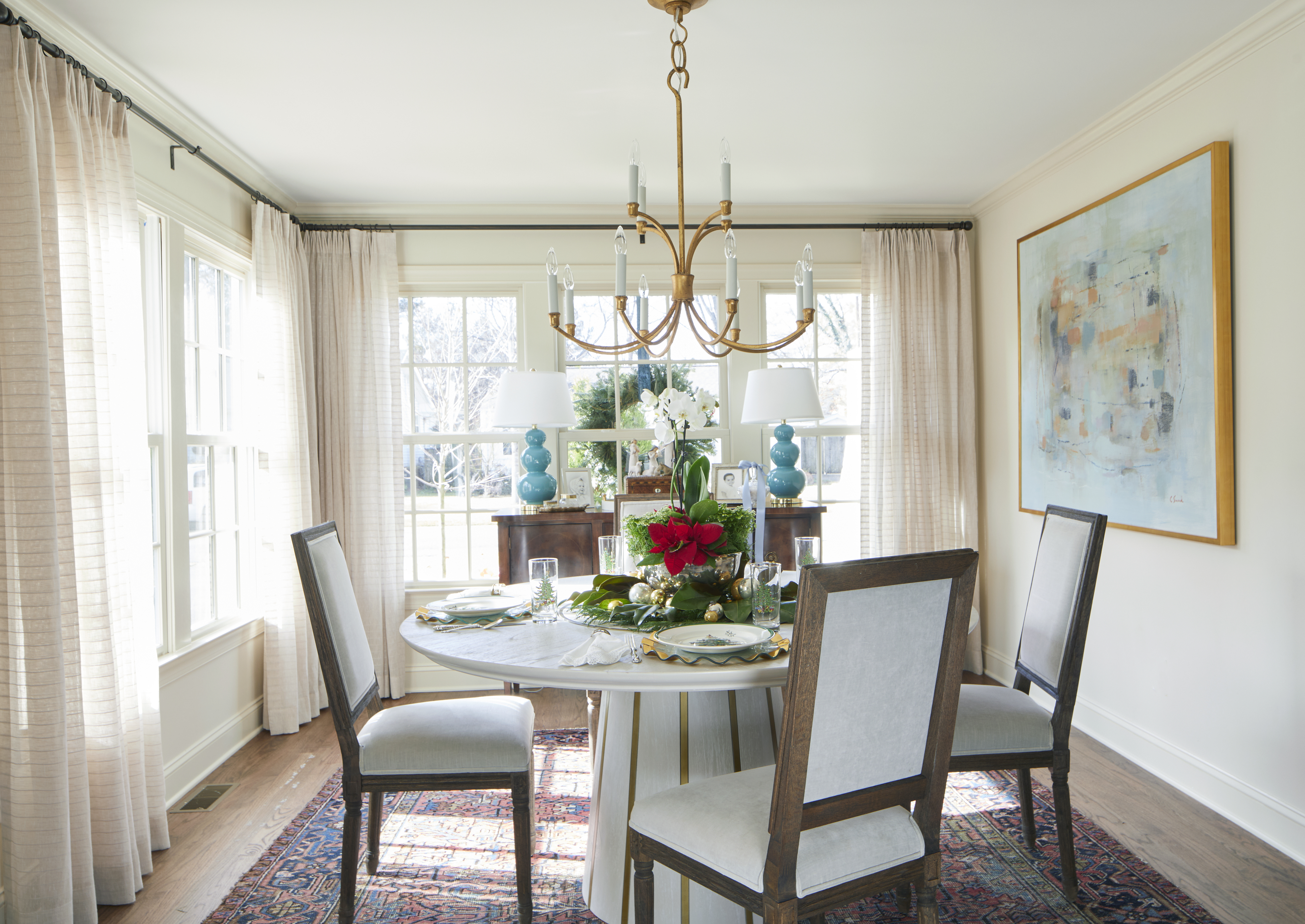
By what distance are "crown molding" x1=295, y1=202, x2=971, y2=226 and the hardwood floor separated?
2.62 m

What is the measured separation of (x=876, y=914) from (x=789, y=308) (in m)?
3.15

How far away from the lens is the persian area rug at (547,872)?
213cm

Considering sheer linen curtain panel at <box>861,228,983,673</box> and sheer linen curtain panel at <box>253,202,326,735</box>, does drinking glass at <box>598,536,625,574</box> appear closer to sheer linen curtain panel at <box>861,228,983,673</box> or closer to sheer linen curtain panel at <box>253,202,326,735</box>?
sheer linen curtain panel at <box>253,202,326,735</box>

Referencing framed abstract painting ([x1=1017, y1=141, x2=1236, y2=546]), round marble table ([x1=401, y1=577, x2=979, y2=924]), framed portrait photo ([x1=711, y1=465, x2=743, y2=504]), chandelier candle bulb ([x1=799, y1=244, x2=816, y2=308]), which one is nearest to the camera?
round marble table ([x1=401, y1=577, x2=979, y2=924])

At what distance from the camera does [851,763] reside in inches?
58.6

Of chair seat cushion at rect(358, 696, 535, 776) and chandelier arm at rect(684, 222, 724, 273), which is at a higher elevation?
chandelier arm at rect(684, 222, 724, 273)

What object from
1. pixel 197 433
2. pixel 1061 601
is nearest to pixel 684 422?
pixel 1061 601

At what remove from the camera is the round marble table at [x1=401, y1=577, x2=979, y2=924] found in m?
1.93

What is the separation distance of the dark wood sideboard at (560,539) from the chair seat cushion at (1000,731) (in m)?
1.74

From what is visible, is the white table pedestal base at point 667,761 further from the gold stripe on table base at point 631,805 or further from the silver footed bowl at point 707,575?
the silver footed bowl at point 707,575

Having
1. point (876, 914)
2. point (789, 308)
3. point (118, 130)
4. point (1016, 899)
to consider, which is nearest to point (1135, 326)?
point (789, 308)

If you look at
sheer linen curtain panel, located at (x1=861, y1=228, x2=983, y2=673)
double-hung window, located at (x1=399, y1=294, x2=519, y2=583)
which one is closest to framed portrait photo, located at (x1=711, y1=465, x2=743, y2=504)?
sheer linen curtain panel, located at (x1=861, y1=228, x2=983, y2=673)

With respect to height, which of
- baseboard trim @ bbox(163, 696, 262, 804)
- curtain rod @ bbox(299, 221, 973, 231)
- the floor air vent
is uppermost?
curtain rod @ bbox(299, 221, 973, 231)

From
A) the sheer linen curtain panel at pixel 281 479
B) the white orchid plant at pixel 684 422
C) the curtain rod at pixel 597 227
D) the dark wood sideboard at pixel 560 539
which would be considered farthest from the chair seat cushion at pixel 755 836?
the curtain rod at pixel 597 227
